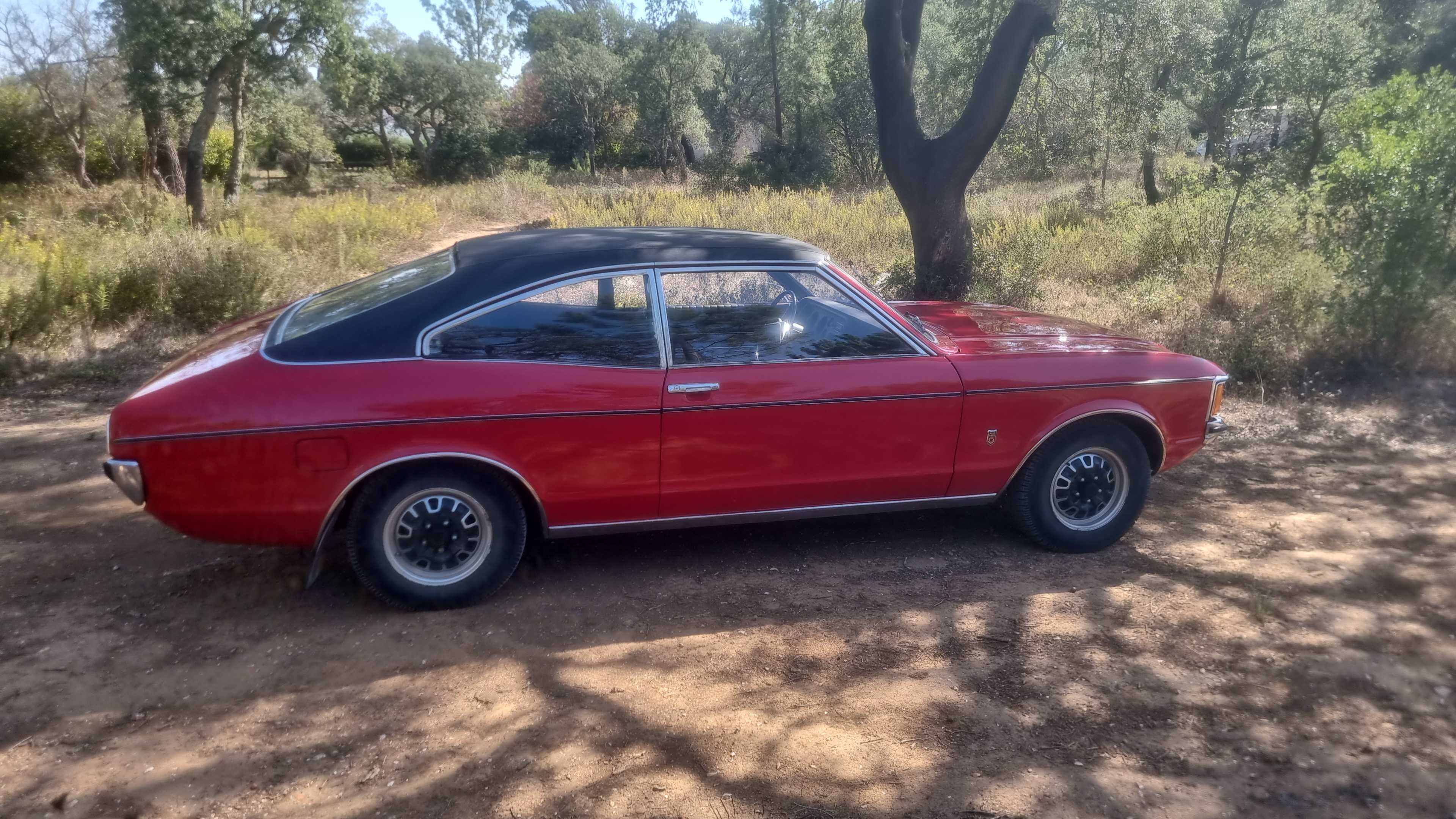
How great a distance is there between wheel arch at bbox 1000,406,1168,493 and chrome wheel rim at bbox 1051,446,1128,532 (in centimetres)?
16

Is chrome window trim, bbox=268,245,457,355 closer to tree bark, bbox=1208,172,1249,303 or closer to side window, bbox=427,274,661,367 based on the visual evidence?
side window, bbox=427,274,661,367

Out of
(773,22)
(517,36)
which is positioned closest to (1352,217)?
(773,22)

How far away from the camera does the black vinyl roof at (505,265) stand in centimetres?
398

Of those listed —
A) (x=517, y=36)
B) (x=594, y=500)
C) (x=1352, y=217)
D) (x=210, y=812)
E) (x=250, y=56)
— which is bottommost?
(x=210, y=812)

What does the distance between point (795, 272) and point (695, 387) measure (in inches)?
30.0

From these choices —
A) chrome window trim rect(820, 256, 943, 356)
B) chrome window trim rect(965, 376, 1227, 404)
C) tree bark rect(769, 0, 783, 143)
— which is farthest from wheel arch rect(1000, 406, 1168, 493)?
tree bark rect(769, 0, 783, 143)

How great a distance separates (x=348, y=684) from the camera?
143 inches

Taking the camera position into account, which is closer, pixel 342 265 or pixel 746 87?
pixel 342 265

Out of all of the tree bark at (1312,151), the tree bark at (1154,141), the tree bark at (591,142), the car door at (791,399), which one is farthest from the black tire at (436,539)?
the tree bark at (591,142)

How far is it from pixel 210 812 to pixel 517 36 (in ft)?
212

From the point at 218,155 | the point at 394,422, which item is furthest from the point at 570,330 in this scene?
the point at 218,155

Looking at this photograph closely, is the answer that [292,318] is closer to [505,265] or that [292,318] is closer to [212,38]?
[505,265]

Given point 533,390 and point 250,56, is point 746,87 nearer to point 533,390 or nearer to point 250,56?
point 250,56

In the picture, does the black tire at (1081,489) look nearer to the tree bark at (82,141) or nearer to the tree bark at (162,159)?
the tree bark at (162,159)
